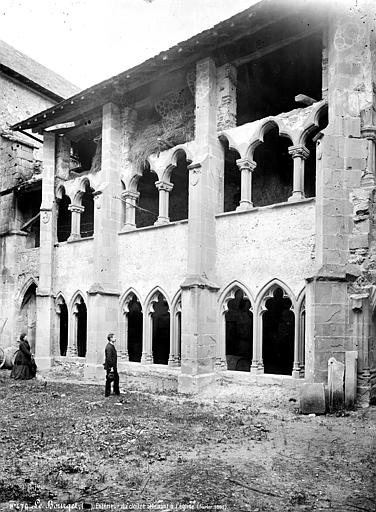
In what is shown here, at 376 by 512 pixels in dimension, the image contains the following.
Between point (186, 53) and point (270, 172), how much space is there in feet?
15.0

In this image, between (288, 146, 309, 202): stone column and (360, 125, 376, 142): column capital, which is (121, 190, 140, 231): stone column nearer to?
(288, 146, 309, 202): stone column

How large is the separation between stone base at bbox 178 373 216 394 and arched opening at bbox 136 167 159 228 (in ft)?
23.1

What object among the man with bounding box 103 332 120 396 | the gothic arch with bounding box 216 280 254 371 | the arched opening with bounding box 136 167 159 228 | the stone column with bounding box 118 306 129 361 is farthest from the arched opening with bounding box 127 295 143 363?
the man with bounding box 103 332 120 396

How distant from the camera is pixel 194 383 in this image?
11.4m

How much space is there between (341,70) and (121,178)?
288 inches

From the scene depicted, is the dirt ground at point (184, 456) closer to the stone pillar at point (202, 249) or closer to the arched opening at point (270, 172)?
the stone pillar at point (202, 249)

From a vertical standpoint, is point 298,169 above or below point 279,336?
above

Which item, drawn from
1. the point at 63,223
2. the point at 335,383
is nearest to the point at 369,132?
the point at 335,383

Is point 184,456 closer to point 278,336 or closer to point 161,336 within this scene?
point 278,336

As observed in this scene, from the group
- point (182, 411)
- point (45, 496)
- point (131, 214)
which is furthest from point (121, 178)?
point (45, 496)

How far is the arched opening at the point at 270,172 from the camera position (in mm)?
14977

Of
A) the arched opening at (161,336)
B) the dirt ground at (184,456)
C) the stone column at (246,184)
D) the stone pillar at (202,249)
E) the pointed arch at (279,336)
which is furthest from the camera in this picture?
the arched opening at (161,336)

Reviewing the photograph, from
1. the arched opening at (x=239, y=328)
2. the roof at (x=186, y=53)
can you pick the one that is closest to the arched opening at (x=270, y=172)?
the roof at (x=186, y=53)

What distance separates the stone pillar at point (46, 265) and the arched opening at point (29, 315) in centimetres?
192
